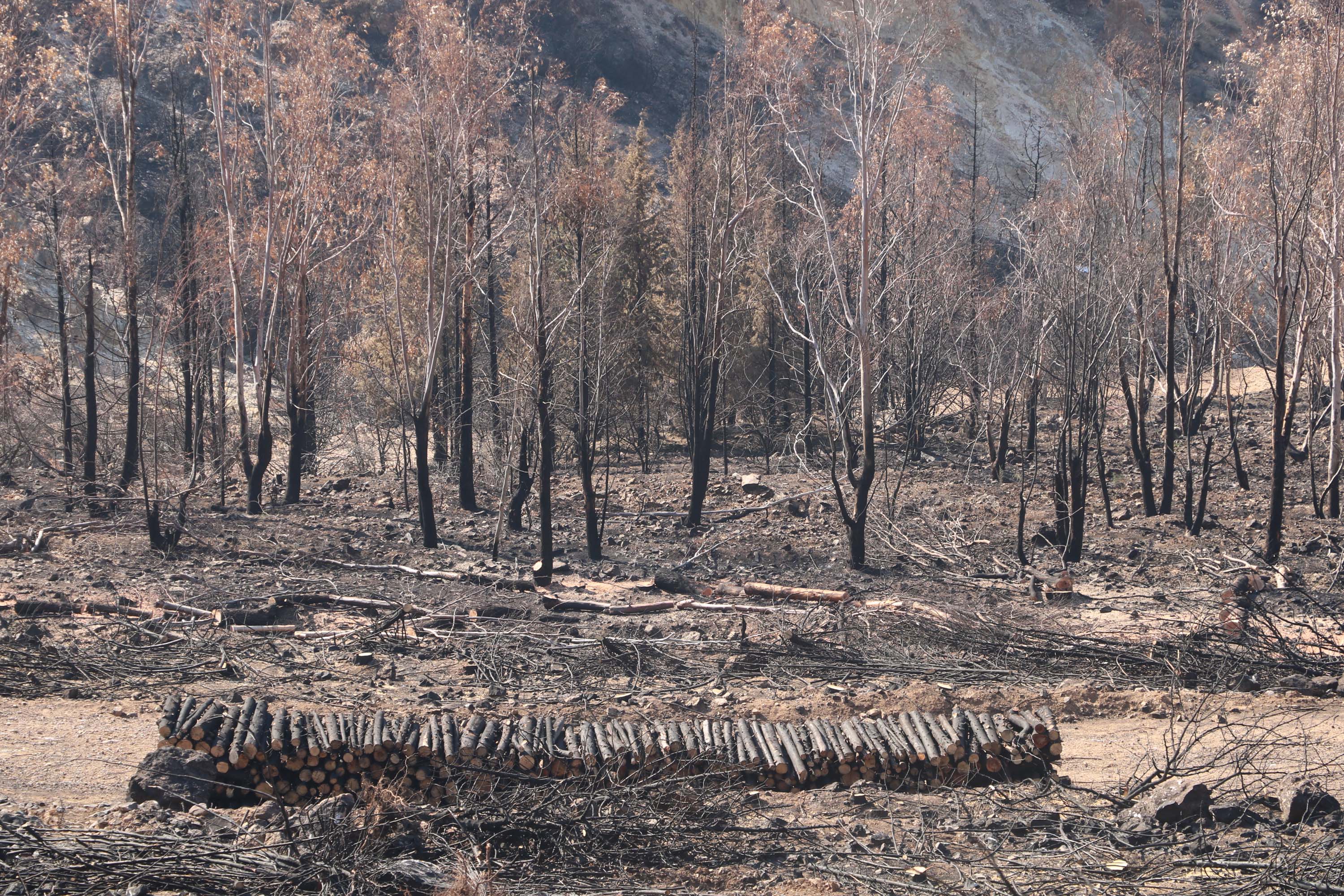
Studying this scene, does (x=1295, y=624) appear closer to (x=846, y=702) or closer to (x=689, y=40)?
(x=846, y=702)

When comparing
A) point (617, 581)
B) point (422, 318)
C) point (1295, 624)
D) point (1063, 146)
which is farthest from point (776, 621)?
point (1063, 146)

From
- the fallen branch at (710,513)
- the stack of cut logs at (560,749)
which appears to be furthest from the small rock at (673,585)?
the stack of cut logs at (560,749)

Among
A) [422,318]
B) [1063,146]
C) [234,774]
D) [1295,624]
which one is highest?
[1063,146]

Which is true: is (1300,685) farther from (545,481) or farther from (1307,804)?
(545,481)

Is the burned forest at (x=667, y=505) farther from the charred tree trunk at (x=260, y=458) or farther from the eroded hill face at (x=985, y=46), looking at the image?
the eroded hill face at (x=985, y=46)

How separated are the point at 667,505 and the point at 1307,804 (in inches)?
661

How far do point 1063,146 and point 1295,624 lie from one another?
45.5 m

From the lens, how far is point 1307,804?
237 inches

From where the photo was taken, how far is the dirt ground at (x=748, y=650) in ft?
23.4

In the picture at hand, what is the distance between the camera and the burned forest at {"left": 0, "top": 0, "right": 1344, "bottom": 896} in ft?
20.2

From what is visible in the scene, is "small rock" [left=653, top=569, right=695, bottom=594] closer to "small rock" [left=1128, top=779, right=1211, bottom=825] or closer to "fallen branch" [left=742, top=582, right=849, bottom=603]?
"fallen branch" [left=742, top=582, right=849, bottom=603]

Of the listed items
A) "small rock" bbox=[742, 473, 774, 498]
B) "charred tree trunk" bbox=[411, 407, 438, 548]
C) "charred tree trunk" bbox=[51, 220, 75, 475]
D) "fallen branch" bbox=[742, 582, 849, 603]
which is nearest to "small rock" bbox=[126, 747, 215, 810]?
"fallen branch" bbox=[742, 582, 849, 603]

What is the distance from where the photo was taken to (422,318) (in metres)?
26.6

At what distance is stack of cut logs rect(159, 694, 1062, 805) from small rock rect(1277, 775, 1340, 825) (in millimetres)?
1490
